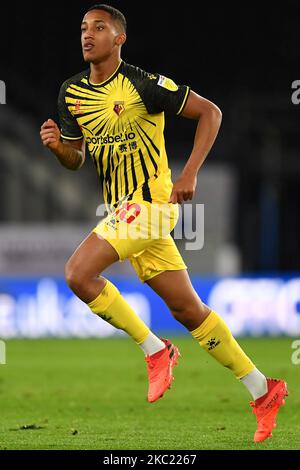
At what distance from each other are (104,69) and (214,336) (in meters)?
1.69

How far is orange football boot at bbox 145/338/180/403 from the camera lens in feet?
19.5

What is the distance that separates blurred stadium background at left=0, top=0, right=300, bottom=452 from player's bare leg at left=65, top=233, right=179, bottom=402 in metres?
10.6

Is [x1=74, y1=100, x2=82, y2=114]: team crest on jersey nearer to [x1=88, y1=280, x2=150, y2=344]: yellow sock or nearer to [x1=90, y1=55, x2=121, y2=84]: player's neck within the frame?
[x1=90, y1=55, x2=121, y2=84]: player's neck

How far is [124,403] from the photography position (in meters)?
8.20

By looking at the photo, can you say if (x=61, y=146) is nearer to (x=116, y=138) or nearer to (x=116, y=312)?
(x=116, y=138)

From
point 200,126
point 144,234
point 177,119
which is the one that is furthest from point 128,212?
point 177,119

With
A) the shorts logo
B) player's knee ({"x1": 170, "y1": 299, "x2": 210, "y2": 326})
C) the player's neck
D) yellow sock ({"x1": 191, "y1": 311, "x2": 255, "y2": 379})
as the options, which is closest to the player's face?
the player's neck

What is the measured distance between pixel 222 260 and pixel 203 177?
3631 millimetres

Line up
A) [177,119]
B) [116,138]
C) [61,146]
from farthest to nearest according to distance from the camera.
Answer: [177,119] → [61,146] → [116,138]

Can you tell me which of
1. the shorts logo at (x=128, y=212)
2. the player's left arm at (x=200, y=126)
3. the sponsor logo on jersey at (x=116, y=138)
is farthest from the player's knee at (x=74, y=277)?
the sponsor logo on jersey at (x=116, y=138)

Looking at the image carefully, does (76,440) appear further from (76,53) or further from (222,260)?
(76,53)

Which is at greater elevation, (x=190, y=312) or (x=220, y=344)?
(x=190, y=312)

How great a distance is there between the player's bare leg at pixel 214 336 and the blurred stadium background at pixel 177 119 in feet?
35.1

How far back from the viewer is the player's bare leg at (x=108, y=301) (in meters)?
5.72
